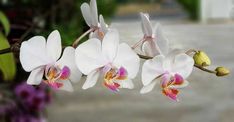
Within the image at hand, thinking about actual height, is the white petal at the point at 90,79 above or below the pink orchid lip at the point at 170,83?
above

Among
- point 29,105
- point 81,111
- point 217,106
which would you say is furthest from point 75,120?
point 29,105

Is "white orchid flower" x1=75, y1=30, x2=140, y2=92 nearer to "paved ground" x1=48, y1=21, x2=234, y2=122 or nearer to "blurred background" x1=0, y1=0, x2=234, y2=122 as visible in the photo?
"blurred background" x1=0, y1=0, x2=234, y2=122

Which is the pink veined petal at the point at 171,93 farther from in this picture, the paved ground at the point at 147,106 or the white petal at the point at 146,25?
the paved ground at the point at 147,106

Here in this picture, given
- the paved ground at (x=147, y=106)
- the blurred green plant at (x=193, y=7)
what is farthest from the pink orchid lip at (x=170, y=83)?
the blurred green plant at (x=193, y=7)

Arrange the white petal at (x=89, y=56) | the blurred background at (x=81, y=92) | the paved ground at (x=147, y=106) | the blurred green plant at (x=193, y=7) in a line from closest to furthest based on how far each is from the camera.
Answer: the white petal at (x=89, y=56), the blurred background at (x=81, y=92), the paved ground at (x=147, y=106), the blurred green plant at (x=193, y=7)

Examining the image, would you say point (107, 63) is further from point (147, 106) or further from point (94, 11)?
point (147, 106)

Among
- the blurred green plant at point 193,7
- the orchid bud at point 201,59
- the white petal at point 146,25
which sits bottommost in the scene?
the blurred green plant at point 193,7

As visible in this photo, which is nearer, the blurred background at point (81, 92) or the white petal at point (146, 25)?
the white petal at point (146, 25)
